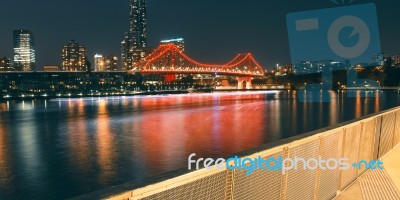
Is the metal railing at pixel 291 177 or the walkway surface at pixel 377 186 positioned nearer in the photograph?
the metal railing at pixel 291 177

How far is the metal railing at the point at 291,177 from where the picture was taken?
2.91 metres

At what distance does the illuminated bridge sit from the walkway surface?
325ft

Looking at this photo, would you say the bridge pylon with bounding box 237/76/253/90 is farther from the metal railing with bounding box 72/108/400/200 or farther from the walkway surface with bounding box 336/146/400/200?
the metal railing with bounding box 72/108/400/200

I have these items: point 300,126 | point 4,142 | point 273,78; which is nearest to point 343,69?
point 273,78

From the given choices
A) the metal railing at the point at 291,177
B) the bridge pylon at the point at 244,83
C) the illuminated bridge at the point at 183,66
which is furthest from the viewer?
the bridge pylon at the point at 244,83

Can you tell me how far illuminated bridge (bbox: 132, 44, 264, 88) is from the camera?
115 m

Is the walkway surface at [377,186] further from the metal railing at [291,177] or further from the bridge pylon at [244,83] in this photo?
the bridge pylon at [244,83]

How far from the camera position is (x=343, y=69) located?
157000 mm

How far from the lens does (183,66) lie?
15825 cm

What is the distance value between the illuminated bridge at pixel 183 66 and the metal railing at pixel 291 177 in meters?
99.0

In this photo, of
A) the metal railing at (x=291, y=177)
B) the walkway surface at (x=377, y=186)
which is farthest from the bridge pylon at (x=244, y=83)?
the metal railing at (x=291, y=177)

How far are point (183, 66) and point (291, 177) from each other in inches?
6084

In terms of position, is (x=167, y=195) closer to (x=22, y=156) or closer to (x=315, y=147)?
(x=315, y=147)

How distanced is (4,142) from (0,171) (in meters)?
8.69
